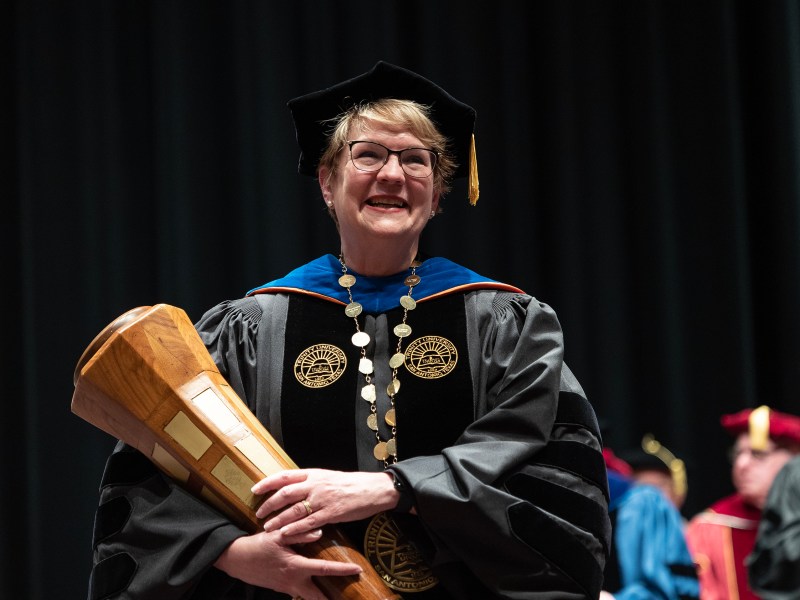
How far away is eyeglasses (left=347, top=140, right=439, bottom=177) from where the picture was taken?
2.25m

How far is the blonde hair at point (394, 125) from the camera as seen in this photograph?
2.28 metres

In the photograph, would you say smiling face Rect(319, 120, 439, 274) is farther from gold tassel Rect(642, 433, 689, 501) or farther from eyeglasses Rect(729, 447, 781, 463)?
gold tassel Rect(642, 433, 689, 501)

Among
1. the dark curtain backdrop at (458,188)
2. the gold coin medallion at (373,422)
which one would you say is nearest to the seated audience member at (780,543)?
the dark curtain backdrop at (458,188)

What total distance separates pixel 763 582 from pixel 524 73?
132 inches

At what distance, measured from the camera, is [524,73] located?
6527 mm

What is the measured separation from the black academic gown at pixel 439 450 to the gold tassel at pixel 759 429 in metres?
3.46

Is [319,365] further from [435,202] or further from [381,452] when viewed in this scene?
[435,202]

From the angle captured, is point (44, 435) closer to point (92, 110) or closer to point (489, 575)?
point (92, 110)

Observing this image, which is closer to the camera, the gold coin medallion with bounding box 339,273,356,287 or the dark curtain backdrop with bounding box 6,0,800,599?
the gold coin medallion with bounding box 339,273,356,287

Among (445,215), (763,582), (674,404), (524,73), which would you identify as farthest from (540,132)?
(763,582)

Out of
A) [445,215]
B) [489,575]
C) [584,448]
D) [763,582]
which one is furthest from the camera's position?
[445,215]

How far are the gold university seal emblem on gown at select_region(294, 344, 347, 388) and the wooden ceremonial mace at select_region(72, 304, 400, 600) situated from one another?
229 mm

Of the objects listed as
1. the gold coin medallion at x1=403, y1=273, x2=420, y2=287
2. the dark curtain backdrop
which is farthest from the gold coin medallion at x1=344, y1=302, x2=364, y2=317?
the dark curtain backdrop

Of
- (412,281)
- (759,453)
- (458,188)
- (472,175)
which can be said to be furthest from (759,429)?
(412,281)
